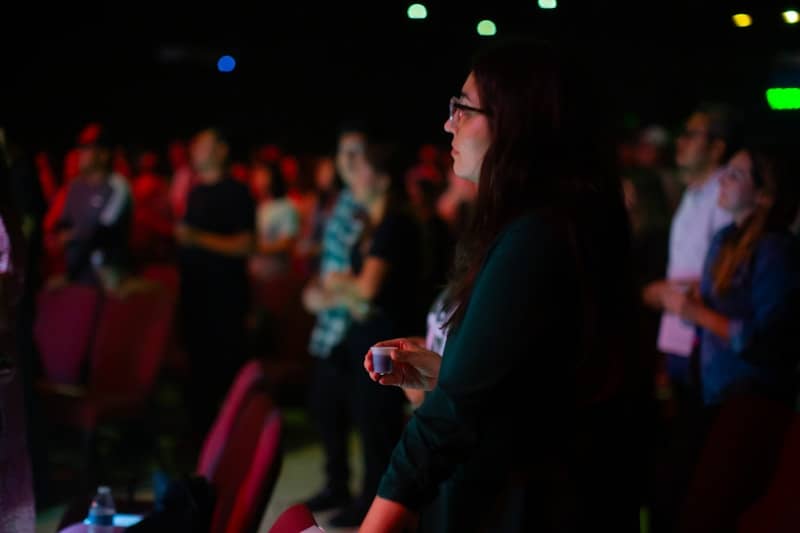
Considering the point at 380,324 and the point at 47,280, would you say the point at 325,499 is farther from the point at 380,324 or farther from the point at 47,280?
the point at 47,280

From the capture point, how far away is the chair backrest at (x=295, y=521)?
1776 mm

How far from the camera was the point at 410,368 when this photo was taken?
1895 millimetres

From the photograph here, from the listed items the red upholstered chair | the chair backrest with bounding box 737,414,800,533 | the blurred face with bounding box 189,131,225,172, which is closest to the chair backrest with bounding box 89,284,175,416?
the red upholstered chair

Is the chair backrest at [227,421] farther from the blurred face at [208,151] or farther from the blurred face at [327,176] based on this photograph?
the blurred face at [327,176]

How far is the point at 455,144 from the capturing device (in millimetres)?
1742

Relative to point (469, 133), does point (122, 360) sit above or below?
below

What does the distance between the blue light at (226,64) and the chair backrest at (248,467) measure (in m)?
16.4

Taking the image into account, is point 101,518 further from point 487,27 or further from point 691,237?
point 691,237

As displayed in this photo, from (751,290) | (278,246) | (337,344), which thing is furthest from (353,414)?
(278,246)

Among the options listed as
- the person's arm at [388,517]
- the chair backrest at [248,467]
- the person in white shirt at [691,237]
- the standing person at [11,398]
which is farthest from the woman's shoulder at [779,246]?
the standing person at [11,398]

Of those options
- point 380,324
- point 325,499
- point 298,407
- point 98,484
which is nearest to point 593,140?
point 380,324

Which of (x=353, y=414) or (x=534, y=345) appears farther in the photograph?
(x=353, y=414)

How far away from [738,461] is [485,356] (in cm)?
92

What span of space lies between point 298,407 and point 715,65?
8086mm
